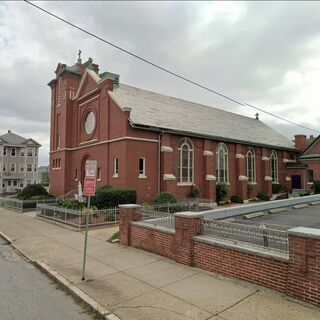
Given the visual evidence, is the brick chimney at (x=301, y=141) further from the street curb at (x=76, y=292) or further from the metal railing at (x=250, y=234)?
the street curb at (x=76, y=292)

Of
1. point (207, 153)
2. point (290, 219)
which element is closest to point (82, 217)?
point (290, 219)

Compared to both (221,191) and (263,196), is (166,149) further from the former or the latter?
(263,196)

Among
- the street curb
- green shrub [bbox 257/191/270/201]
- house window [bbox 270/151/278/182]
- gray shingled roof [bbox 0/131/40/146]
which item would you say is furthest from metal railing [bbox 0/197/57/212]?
gray shingled roof [bbox 0/131/40/146]

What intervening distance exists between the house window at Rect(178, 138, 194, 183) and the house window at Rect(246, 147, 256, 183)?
934 centimetres

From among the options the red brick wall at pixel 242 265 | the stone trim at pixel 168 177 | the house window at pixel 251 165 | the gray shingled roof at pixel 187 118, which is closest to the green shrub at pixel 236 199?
the house window at pixel 251 165

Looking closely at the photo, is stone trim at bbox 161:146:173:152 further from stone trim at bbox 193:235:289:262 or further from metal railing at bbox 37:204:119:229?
stone trim at bbox 193:235:289:262

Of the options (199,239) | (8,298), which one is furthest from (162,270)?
(8,298)

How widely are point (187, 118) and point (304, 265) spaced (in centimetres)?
2499

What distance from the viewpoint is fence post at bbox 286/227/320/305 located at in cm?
603

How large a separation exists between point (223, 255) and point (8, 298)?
16.7ft

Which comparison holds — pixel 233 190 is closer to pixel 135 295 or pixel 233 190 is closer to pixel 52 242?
pixel 52 242

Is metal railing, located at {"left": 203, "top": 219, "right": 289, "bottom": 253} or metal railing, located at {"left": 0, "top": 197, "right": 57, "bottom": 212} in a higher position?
metal railing, located at {"left": 203, "top": 219, "right": 289, "bottom": 253}

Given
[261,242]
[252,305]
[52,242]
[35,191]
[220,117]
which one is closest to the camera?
[252,305]

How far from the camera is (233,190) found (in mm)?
31797
